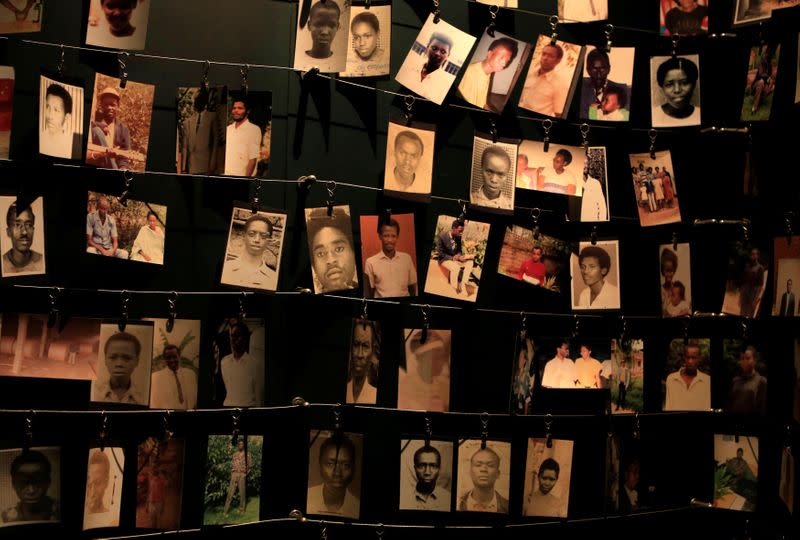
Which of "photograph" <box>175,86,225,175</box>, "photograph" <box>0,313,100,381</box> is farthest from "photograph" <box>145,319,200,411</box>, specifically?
"photograph" <box>175,86,225,175</box>

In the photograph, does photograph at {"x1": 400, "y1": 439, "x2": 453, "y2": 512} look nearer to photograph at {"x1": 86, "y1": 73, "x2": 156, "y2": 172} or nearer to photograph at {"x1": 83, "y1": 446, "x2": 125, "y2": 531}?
photograph at {"x1": 83, "y1": 446, "x2": 125, "y2": 531}

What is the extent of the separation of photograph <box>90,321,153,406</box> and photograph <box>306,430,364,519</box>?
39 cm

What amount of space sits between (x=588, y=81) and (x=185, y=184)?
1045mm

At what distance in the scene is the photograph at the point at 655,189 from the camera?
2.28 meters

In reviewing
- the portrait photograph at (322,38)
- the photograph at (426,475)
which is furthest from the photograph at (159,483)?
Answer: the portrait photograph at (322,38)

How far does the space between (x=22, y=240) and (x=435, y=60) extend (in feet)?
3.26

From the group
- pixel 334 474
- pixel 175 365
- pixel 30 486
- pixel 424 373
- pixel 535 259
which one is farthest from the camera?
pixel 535 259

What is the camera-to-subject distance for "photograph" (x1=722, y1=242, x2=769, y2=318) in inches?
86.5

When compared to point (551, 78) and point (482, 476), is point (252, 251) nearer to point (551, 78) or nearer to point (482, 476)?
point (482, 476)

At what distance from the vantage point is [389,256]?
2049 mm

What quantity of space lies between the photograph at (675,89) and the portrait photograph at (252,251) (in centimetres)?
105

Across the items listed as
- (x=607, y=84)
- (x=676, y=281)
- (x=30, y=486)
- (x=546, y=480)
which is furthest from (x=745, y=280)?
(x=30, y=486)

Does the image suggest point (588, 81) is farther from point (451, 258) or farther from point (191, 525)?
point (191, 525)

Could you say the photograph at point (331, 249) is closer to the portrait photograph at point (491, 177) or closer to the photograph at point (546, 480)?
the portrait photograph at point (491, 177)
